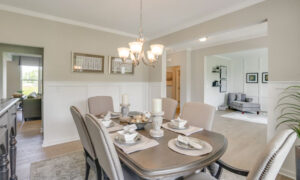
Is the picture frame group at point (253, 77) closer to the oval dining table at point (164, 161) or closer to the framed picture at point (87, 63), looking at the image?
the framed picture at point (87, 63)

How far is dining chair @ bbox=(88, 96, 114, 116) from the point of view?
8.36ft

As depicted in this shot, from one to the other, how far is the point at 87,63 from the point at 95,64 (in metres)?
0.18

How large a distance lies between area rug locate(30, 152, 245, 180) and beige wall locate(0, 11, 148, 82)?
1.57 meters

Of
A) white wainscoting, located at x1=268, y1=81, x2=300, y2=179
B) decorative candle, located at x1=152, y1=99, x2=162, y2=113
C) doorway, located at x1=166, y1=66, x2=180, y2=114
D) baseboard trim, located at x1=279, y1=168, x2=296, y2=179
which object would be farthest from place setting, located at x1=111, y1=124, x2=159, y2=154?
doorway, located at x1=166, y1=66, x2=180, y2=114

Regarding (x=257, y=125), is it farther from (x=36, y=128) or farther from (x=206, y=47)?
(x=36, y=128)

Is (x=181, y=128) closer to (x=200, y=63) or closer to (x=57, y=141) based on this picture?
(x=57, y=141)

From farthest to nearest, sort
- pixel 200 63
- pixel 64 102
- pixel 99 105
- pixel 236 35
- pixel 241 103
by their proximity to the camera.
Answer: pixel 241 103
pixel 200 63
pixel 236 35
pixel 64 102
pixel 99 105

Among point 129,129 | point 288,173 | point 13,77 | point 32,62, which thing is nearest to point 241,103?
point 288,173

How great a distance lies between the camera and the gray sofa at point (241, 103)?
233 inches

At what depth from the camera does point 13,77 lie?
22.7ft

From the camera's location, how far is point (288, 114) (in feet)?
6.57

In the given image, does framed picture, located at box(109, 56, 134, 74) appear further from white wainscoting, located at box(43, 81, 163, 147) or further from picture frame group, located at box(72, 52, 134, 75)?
white wainscoting, located at box(43, 81, 163, 147)

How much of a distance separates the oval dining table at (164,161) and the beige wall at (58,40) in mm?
2644

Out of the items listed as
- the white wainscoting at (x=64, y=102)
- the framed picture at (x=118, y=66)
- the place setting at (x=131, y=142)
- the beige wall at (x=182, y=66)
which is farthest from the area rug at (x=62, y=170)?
the beige wall at (x=182, y=66)
